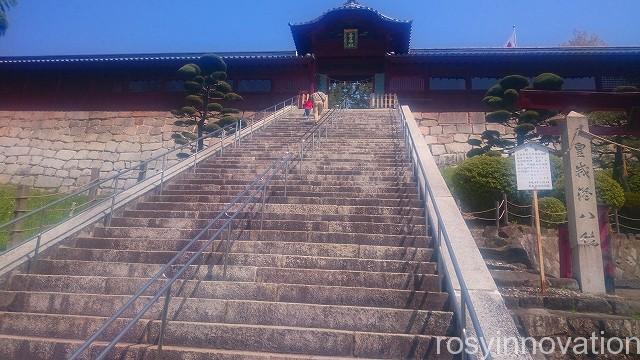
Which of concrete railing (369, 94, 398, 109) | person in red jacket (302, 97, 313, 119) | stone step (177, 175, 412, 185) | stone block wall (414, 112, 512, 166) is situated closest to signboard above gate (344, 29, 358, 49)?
concrete railing (369, 94, 398, 109)

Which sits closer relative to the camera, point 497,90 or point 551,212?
point 551,212

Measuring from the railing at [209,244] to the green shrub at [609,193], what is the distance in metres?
6.86

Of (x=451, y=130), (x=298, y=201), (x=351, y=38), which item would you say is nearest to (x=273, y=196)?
(x=298, y=201)

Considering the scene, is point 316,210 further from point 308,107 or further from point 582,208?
point 308,107

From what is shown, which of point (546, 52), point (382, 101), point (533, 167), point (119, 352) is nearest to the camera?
point (119, 352)

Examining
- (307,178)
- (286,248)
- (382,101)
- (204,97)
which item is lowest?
(286,248)

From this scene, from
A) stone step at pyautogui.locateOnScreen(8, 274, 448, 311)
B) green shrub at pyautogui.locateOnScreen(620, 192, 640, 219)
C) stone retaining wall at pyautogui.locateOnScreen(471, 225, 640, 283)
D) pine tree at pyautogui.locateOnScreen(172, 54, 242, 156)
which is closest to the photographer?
stone step at pyautogui.locateOnScreen(8, 274, 448, 311)

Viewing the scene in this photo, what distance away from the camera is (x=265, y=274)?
4648 mm

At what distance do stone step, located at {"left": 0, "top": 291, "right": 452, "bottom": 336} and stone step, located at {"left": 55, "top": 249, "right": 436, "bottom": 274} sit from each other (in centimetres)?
78

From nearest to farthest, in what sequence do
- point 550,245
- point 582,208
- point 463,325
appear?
point 463,325, point 582,208, point 550,245

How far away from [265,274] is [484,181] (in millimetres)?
6750

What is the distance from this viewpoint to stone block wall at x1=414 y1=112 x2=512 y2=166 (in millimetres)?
15828

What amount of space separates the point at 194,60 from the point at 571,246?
50.5ft

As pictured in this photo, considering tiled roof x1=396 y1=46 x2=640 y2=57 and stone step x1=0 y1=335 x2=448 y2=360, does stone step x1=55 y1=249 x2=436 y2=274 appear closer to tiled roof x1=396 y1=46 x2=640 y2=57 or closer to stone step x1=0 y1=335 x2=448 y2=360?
stone step x1=0 y1=335 x2=448 y2=360
